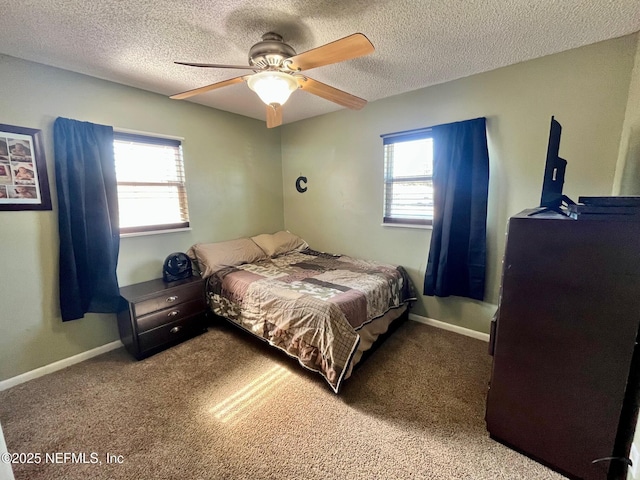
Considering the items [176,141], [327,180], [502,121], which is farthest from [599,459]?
[176,141]

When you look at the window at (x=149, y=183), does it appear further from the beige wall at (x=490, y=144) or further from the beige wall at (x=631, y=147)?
the beige wall at (x=631, y=147)

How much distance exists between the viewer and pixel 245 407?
1825 mm

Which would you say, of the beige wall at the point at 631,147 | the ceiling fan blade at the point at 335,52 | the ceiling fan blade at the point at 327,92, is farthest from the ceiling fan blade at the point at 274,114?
the beige wall at the point at 631,147

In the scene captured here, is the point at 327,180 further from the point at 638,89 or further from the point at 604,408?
the point at 604,408

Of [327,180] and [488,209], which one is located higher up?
[327,180]

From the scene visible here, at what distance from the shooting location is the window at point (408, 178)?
2812 millimetres

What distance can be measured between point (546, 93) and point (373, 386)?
2681mm

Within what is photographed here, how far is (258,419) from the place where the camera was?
173 cm

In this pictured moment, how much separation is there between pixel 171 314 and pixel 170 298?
0.51 ft

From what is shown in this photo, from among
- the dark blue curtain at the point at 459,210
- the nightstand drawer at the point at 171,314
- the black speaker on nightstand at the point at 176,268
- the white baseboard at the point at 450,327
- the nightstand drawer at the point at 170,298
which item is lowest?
the white baseboard at the point at 450,327

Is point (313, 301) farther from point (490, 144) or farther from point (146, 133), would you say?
point (146, 133)

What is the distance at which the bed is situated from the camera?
1935 millimetres

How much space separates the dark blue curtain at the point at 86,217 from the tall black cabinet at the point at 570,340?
3023 mm

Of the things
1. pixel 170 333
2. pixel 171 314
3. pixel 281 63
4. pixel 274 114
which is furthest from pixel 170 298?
pixel 281 63
